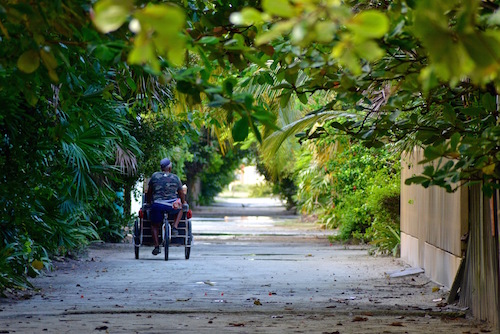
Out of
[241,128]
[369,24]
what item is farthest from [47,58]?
[369,24]

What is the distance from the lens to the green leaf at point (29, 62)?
423 cm

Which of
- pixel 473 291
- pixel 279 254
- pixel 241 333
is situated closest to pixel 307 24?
pixel 241 333

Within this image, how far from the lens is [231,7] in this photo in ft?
21.7

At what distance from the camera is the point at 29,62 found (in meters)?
4.25

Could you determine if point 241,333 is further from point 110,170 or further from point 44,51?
point 110,170

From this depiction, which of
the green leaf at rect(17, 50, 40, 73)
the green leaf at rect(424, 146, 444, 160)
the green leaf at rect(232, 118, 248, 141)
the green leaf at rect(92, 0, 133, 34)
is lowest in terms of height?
the green leaf at rect(424, 146, 444, 160)

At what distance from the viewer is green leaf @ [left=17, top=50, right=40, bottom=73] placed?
423cm

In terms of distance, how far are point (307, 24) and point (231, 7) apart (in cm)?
378

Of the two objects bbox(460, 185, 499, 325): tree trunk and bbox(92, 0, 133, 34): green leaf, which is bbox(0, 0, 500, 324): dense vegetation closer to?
bbox(92, 0, 133, 34): green leaf

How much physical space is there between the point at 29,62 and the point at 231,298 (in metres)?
6.02

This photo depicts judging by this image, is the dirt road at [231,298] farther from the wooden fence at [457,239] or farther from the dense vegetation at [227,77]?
the dense vegetation at [227,77]

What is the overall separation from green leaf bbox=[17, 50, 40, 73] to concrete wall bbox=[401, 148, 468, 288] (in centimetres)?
641

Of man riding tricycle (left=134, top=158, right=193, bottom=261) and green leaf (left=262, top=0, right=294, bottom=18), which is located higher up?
green leaf (left=262, top=0, right=294, bottom=18)

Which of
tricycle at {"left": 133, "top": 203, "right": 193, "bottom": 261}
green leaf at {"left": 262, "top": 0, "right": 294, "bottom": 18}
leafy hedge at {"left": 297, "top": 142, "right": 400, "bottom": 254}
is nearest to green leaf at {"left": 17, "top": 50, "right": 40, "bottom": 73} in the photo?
green leaf at {"left": 262, "top": 0, "right": 294, "bottom": 18}
